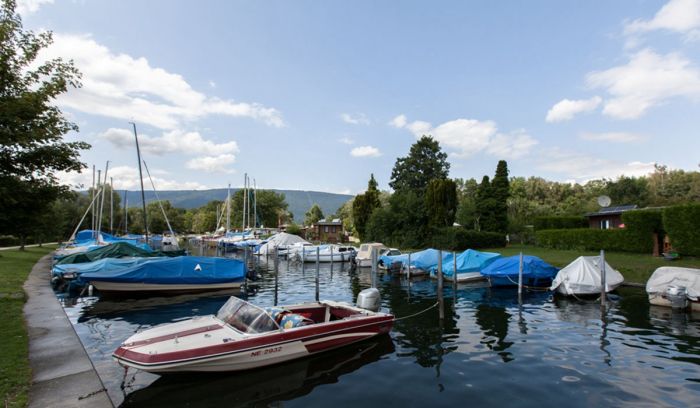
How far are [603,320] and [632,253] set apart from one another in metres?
17.6

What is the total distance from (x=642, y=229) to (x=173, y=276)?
31.9 metres

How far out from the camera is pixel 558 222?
38719 millimetres

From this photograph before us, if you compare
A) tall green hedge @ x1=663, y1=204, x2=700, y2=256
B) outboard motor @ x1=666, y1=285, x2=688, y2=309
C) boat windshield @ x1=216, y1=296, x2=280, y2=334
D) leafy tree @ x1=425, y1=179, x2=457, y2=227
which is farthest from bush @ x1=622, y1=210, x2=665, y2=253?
boat windshield @ x1=216, y1=296, x2=280, y2=334

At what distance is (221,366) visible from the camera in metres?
9.06

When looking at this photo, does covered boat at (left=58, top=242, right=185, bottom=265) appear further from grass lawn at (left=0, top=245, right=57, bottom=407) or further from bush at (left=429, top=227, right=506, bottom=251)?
bush at (left=429, top=227, right=506, bottom=251)

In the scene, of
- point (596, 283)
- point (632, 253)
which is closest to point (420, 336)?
point (596, 283)

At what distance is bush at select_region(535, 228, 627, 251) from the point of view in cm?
2888

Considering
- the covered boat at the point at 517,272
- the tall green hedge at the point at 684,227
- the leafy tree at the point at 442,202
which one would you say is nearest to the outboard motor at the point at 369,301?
the covered boat at the point at 517,272

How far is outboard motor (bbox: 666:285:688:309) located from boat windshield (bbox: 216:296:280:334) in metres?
16.7

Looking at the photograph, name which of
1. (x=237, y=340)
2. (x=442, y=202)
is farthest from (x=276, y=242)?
(x=237, y=340)

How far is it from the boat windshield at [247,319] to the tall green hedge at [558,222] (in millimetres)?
37119

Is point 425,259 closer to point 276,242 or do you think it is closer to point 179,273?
point 179,273

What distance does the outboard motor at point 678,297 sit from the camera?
15453mm

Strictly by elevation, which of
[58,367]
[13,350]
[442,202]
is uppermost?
[442,202]
